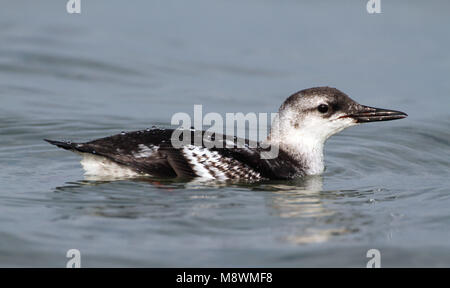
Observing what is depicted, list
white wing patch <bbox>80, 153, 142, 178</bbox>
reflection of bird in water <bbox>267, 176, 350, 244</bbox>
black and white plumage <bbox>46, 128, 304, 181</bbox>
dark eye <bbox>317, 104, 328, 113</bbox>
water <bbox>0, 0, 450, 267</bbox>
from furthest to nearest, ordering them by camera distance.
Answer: dark eye <bbox>317, 104, 328, 113</bbox> < white wing patch <bbox>80, 153, 142, 178</bbox> < black and white plumage <bbox>46, 128, 304, 181</bbox> < reflection of bird in water <bbox>267, 176, 350, 244</bbox> < water <bbox>0, 0, 450, 267</bbox>

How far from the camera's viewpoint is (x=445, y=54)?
47.6ft

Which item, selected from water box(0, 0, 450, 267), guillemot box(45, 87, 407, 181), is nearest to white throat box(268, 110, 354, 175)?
guillemot box(45, 87, 407, 181)

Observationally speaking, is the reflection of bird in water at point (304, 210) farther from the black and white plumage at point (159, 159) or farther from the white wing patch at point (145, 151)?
the white wing patch at point (145, 151)

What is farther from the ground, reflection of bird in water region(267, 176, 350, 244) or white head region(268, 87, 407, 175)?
white head region(268, 87, 407, 175)

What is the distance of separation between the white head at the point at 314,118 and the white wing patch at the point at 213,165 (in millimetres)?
808

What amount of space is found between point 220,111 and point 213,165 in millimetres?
3856

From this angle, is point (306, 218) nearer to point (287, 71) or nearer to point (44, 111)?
point (44, 111)

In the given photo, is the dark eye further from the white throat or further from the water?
the water

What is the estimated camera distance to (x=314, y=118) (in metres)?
9.25

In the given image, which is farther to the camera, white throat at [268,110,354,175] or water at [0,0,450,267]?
white throat at [268,110,354,175]

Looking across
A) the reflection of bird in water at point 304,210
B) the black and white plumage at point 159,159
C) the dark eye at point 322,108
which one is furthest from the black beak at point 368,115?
the black and white plumage at point 159,159

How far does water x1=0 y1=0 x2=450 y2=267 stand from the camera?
272 inches

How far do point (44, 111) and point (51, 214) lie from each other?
4878 mm
